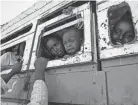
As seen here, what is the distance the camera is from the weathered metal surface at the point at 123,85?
94cm

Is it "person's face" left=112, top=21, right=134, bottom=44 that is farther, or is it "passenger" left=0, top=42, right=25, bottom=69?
"passenger" left=0, top=42, right=25, bottom=69

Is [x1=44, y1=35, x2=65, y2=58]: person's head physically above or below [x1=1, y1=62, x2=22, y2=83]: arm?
above

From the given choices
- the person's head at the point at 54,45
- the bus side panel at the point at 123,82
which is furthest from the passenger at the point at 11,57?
the bus side panel at the point at 123,82

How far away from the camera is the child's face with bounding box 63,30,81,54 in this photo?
1.44 metres

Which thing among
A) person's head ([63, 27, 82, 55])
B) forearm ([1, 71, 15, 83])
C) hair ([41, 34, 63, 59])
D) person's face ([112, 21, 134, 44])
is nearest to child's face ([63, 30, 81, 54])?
person's head ([63, 27, 82, 55])

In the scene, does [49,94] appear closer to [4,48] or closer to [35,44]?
[35,44]

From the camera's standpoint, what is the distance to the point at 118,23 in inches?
49.3

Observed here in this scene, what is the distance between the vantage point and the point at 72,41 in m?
1.47

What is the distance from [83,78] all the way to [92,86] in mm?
103

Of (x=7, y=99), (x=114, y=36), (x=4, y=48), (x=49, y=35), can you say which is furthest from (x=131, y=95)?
(x=4, y=48)

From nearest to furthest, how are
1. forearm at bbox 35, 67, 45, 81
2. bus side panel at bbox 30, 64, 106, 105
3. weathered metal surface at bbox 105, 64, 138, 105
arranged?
1. weathered metal surface at bbox 105, 64, 138, 105
2. bus side panel at bbox 30, 64, 106, 105
3. forearm at bbox 35, 67, 45, 81

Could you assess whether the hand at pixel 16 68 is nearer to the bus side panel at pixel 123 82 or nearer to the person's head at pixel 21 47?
the person's head at pixel 21 47

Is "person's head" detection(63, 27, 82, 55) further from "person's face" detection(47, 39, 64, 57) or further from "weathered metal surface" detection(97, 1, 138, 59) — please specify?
"weathered metal surface" detection(97, 1, 138, 59)

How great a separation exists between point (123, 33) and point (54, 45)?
0.80m
